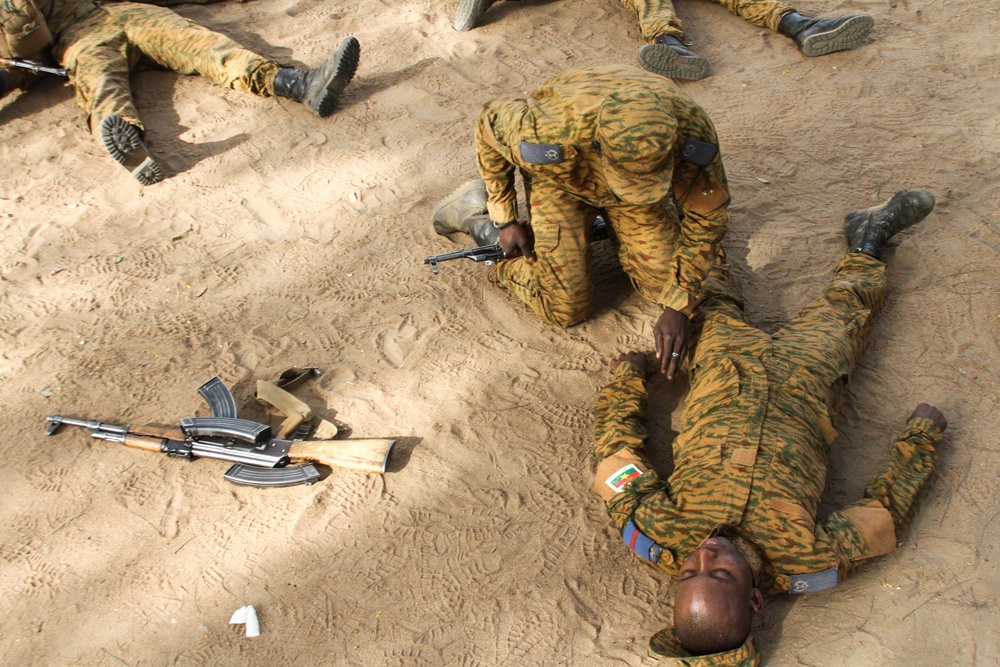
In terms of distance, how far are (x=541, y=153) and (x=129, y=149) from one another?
309cm

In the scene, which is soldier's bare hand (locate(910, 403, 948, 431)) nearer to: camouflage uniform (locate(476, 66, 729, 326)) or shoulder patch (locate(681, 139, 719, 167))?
camouflage uniform (locate(476, 66, 729, 326))

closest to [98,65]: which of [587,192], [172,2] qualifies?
[172,2]

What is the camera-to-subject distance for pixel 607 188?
4.08 m

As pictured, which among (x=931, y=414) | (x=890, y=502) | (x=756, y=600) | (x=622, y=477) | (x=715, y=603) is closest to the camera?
(x=715, y=603)

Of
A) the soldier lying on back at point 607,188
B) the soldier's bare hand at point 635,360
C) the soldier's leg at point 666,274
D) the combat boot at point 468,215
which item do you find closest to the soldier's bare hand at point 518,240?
the soldier lying on back at point 607,188

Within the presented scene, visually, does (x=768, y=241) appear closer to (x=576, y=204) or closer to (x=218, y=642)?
(x=576, y=204)

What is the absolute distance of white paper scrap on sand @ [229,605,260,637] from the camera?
129 inches

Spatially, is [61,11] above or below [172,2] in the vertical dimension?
above

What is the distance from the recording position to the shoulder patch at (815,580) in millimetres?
3105

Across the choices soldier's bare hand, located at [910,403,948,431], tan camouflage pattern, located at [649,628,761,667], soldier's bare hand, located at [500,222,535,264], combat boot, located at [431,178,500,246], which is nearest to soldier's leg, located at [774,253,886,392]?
soldier's bare hand, located at [910,403,948,431]

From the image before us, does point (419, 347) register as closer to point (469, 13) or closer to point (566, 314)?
point (566, 314)

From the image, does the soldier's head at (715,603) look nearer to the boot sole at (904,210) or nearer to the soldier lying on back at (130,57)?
the boot sole at (904,210)

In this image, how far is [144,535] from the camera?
362 centimetres

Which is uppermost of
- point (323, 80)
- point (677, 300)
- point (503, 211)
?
point (323, 80)
